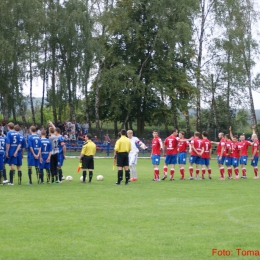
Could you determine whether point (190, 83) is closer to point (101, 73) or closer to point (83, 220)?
point (101, 73)

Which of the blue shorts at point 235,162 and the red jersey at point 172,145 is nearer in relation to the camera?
the red jersey at point 172,145

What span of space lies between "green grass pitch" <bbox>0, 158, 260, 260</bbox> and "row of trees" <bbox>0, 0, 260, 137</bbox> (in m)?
30.0

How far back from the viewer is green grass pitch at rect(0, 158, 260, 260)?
362 inches

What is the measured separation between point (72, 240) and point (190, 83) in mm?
46459

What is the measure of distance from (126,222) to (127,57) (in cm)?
4358

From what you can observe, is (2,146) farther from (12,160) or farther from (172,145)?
(172,145)

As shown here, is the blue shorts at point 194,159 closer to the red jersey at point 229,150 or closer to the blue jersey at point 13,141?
the red jersey at point 229,150

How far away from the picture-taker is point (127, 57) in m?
54.4

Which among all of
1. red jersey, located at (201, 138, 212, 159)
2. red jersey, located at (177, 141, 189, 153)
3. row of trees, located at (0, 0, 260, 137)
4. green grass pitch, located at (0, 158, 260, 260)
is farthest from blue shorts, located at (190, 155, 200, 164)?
row of trees, located at (0, 0, 260, 137)

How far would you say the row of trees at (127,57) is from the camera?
4741 cm

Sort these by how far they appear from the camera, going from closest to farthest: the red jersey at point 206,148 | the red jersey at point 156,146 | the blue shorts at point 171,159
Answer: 1. the red jersey at point 156,146
2. the blue shorts at point 171,159
3. the red jersey at point 206,148

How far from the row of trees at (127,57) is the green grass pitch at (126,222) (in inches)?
1179

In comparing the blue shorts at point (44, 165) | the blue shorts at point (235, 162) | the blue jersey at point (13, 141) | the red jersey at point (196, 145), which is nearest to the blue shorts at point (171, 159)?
the red jersey at point (196, 145)

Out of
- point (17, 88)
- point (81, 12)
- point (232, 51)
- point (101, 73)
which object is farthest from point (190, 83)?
point (17, 88)
